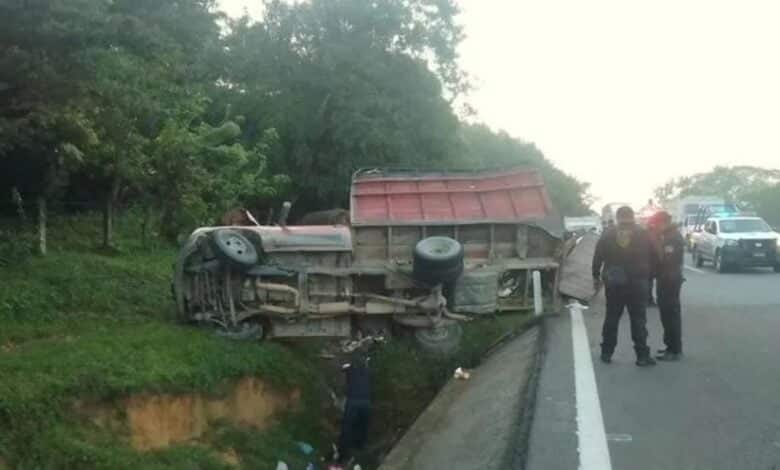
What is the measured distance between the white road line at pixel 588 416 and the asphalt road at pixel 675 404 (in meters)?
0.03

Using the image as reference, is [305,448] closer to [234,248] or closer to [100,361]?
[234,248]

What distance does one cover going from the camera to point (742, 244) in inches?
1079

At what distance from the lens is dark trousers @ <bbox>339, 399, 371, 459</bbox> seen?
1338cm

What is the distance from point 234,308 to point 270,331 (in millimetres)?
719

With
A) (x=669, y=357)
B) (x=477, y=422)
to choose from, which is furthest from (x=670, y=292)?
(x=477, y=422)

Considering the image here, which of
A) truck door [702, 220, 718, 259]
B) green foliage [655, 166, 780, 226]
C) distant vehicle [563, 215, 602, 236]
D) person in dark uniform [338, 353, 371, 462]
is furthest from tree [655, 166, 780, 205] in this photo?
person in dark uniform [338, 353, 371, 462]

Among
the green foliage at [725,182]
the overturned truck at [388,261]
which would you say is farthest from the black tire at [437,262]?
the green foliage at [725,182]

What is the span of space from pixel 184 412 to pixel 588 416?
5433 mm

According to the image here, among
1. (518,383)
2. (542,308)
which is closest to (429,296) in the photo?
(542,308)

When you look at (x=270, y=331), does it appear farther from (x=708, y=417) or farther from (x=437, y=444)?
(x=708, y=417)

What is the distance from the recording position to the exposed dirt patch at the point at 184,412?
10.8 m

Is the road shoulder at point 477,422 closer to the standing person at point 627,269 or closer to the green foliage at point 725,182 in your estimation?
the standing person at point 627,269

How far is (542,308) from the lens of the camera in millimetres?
15500

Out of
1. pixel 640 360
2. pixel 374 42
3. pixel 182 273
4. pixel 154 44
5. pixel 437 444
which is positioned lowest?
pixel 437 444
